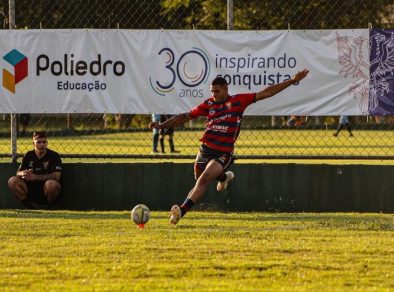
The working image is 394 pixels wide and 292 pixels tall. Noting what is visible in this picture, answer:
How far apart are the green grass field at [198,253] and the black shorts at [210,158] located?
0.67 m

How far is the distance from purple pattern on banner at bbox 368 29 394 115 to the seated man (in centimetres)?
425

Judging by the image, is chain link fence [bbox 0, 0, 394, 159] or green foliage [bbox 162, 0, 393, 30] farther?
green foliage [bbox 162, 0, 393, 30]

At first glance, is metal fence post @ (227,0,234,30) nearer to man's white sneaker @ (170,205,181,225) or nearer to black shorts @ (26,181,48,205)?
black shorts @ (26,181,48,205)

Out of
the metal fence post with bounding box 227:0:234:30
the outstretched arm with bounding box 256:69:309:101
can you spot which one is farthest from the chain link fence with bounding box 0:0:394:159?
the outstretched arm with bounding box 256:69:309:101

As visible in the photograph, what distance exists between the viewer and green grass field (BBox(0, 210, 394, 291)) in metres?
8.20

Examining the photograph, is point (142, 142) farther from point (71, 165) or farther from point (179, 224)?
point (179, 224)

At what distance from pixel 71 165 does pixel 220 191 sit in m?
2.09

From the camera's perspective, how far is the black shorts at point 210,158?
1260cm

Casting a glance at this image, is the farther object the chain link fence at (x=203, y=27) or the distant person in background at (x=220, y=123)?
the chain link fence at (x=203, y=27)

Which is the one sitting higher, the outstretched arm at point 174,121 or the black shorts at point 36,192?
the outstretched arm at point 174,121

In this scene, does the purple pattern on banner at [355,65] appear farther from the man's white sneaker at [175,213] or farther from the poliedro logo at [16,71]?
the poliedro logo at [16,71]

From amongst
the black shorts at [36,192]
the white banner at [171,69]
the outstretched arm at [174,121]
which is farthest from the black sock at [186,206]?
the black shorts at [36,192]

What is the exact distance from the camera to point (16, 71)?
48.5 feet

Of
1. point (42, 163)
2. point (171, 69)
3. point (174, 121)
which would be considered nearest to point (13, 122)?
point (42, 163)
